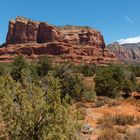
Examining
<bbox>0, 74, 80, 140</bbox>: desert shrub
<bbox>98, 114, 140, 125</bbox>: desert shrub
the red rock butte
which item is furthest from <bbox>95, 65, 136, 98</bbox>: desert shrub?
the red rock butte

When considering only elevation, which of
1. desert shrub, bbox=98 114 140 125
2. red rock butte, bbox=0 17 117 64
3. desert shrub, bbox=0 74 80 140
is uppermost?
red rock butte, bbox=0 17 117 64

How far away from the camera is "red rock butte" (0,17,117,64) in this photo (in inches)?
6033

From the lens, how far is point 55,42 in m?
161

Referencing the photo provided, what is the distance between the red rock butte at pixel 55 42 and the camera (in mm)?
153250

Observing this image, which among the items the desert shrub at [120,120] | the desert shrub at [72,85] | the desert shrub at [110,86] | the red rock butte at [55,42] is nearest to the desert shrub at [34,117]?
the desert shrub at [120,120]

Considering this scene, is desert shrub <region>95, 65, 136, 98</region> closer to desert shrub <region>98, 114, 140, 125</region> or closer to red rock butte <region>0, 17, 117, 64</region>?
desert shrub <region>98, 114, 140, 125</region>

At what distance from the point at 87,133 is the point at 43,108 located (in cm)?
725

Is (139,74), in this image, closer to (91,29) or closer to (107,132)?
(107,132)

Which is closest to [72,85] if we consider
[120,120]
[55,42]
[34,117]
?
[120,120]

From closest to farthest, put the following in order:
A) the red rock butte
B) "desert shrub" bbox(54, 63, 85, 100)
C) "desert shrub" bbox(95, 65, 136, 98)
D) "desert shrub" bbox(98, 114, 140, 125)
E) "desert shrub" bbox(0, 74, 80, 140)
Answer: "desert shrub" bbox(0, 74, 80, 140), "desert shrub" bbox(98, 114, 140, 125), "desert shrub" bbox(54, 63, 85, 100), "desert shrub" bbox(95, 65, 136, 98), the red rock butte

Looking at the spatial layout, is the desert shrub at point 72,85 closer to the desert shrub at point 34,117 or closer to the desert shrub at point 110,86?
the desert shrub at point 110,86

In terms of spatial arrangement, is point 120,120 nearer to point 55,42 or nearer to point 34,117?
point 34,117

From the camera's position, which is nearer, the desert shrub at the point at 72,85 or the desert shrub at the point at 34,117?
the desert shrub at the point at 34,117

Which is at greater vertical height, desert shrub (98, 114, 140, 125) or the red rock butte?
the red rock butte
